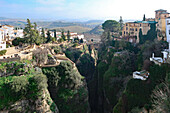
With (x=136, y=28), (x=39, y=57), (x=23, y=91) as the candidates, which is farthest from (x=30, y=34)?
(x=136, y=28)

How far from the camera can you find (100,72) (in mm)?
37562

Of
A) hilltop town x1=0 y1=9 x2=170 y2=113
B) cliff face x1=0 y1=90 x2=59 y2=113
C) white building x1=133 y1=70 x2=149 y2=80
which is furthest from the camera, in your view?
white building x1=133 y1=70 x2=149 y2=80

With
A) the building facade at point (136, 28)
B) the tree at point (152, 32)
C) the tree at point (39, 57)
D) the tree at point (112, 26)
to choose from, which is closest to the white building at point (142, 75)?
the tree at point (39, 57)

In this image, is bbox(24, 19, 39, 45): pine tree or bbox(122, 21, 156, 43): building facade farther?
bbox(122, 21, 156, 43): building facade

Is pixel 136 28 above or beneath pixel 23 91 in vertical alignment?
above

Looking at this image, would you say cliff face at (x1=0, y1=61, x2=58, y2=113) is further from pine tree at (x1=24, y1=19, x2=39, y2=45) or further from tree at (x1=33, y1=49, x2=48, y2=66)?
pine tree at (x1=24, y1=19, x2=39, y2=45)

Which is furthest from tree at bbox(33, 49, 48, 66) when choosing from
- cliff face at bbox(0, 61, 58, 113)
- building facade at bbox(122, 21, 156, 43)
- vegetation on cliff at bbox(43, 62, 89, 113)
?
building facade at bbox(122, 21, 156, 43)

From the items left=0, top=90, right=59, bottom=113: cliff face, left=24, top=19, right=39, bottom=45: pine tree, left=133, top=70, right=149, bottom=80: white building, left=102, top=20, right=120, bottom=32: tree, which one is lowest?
left=0, top=90, right=59, bottom=113: cliff face

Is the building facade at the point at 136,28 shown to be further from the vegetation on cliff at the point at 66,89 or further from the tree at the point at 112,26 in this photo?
the vegetation on cliff at the point at 66,89

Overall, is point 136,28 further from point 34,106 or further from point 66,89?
point 34,106

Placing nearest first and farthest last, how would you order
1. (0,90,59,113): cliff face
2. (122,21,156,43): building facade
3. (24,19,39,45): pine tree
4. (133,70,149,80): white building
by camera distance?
(0,90,59,113): cliff face, (133,70,149,80): white building, (24,19,39,45): pine tree, (122,21,156,43): building facade

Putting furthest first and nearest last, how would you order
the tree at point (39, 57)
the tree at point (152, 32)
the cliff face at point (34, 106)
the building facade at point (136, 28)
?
the building facade at point (136, 28), the tree at point (152, 32), the tree at point (39, 57), the cliff face at point (34, 106)

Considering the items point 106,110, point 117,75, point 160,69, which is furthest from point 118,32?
point 160,69

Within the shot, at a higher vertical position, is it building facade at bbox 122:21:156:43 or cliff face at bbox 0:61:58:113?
building facade at bbox 122:21:156:43
